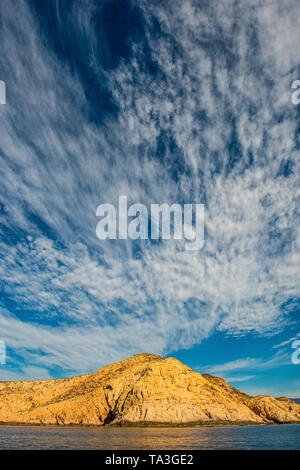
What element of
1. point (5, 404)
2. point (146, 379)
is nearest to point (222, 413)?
point (146, 379)

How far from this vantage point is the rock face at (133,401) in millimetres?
92188

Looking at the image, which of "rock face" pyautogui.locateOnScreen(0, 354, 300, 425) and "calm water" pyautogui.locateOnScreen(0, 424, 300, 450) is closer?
"calm water" pyautogui.locateOnScreen(0, 424, 300, 450)


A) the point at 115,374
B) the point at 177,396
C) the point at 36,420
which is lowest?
the point at 36,420

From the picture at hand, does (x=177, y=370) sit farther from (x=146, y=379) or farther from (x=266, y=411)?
(x=266, y=411)

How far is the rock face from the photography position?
92.2 m

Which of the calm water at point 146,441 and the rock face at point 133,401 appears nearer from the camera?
the calm water at point 146,441

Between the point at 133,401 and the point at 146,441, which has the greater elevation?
the point at 133,401

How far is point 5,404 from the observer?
126 metres

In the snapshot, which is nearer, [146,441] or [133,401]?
[146,441]

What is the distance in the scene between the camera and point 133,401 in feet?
316
